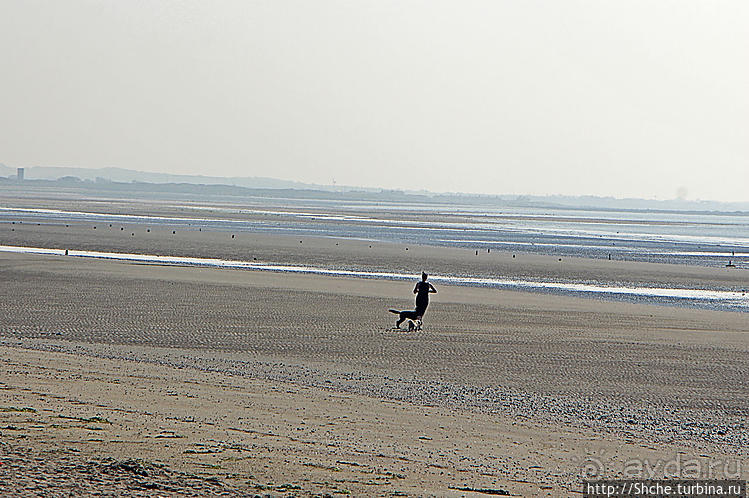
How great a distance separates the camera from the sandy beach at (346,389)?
29.2 ft

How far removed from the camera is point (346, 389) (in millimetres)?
14625

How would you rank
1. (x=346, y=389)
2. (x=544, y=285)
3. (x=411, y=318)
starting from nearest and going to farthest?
(x=346, y=389), (x=411, y=318), (x=544, y=285)

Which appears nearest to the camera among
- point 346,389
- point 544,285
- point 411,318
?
point 346,389

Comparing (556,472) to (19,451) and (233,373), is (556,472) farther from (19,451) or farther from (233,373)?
(233,373)

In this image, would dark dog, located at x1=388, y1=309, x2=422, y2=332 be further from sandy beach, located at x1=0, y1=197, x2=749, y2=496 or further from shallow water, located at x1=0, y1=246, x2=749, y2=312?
shallow water, located at x1=0, y1=246, x2=749, y2=312

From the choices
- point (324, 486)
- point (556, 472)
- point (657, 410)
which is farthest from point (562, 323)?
point (324, 486)

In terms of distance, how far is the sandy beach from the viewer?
29.2 ft

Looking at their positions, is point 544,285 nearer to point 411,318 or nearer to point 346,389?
point 411,318

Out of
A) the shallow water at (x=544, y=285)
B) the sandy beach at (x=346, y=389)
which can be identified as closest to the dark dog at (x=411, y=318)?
the sandy beach at (x=346, y=389)

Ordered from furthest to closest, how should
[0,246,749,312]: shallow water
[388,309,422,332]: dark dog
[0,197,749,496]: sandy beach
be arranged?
1. [0,246,749,312]: shallow water
2. [388,309,422,332]: dark dog
3. [0,197,749,496]: sandy beach

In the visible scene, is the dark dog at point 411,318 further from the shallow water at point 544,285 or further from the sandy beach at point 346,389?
the shallow water at point 544,285

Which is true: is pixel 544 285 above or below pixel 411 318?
above

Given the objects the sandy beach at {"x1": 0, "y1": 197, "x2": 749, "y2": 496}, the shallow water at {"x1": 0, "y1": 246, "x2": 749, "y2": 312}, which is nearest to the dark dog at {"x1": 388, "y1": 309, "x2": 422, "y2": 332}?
the sandy beach at {"x1": 0, "y1": 197, "x2": 749, "y2": 496}

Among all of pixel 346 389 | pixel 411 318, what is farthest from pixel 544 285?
pixel 346 389
